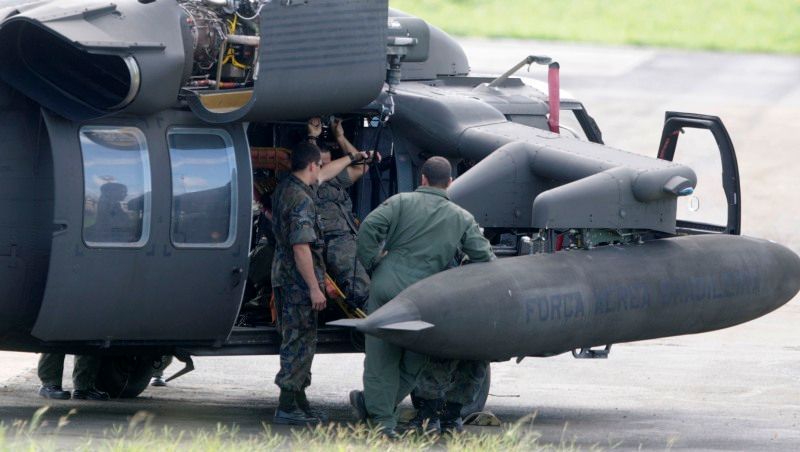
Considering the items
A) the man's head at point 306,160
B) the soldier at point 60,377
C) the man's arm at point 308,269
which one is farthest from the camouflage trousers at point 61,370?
the man's head at point 306,160

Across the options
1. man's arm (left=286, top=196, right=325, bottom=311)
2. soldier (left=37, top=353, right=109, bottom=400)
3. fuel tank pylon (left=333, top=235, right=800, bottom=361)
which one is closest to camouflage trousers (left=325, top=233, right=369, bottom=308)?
man's arm (left=286, top=196, right=325, bottom=311)

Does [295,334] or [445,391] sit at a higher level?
[295,334]

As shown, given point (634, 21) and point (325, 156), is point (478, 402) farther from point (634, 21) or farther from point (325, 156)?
point (634, 21)

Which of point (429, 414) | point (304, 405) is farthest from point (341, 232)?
point (429, 414)

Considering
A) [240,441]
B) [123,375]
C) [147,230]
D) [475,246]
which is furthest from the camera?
[123,375]

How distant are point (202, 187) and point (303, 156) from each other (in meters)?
0.76

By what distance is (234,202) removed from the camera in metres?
11.1

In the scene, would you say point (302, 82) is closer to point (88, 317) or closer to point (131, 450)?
point (88, 317)

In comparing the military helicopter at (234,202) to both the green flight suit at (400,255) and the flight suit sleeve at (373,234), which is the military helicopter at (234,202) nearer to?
the green flight suit at (400,255)

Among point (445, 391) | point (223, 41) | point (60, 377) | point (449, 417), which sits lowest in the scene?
point (60, 377)

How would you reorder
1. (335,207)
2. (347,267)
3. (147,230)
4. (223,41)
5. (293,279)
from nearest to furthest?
(147,230)
(223,41)
(293,279)
(347,267)
(335,207)

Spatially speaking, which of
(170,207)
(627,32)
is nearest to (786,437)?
(170,207)

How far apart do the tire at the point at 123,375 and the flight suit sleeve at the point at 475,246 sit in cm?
334

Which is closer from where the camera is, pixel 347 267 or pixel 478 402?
pixel 347 267
